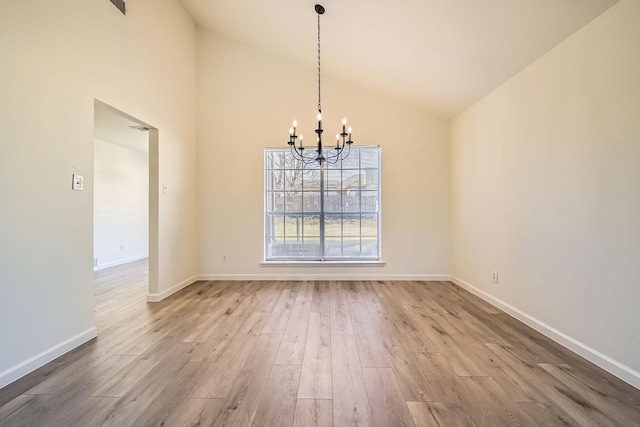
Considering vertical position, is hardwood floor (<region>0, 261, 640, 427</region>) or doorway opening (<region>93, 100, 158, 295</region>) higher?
doorway opening (<region>93, 100, 158, 295</region>)

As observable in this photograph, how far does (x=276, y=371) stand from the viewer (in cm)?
172

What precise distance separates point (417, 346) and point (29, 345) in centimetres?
276

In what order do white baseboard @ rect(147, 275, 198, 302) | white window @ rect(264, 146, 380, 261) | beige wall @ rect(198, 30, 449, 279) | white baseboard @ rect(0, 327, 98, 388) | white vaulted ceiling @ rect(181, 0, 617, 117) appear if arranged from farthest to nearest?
white window @ rect(264, 146, 380, 261), beige wall @ rect(198, 30, 449, 279), white baseboard @ rect(147, 275, 198, 302), white vaulted ceiling @ rect(181, 0, 617, 117), white baseboard @ rect(0, 327, 98, 388)

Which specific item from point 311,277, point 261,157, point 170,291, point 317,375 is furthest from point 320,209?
point 317,375

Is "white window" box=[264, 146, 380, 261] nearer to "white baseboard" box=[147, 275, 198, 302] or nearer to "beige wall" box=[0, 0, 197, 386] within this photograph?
"white baseboard" box=[147, 275, 198, 302]

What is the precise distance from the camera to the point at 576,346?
6.38 feet

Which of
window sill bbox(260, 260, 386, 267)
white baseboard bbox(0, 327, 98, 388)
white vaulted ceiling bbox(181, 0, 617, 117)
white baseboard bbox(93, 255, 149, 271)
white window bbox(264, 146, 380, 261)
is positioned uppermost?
white vaulted ceiling bbox(181, 0, 617, 117)

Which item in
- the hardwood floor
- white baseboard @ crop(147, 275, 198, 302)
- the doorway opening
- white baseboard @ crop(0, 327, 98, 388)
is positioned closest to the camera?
the hardwood floor

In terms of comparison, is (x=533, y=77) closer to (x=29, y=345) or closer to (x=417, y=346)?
(x=417, y=346)

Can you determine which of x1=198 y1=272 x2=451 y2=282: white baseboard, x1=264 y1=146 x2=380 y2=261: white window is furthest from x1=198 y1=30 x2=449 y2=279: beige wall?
x1=264 y1=146 x2=380 y2=261: white window

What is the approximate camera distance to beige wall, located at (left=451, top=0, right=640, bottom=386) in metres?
1.64

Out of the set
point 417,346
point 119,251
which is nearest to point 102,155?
point 119,251

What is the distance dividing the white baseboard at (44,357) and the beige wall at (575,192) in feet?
12.7

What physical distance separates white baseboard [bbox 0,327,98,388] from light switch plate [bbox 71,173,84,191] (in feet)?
3.87
